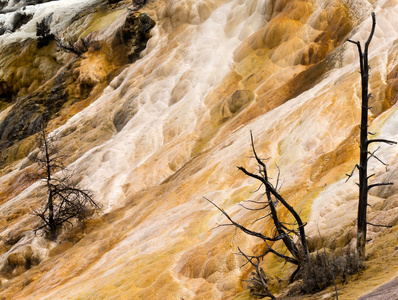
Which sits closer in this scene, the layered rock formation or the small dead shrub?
the small dead shrub

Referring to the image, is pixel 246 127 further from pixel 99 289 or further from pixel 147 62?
pixel 147 62

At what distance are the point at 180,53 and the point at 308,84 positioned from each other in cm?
866

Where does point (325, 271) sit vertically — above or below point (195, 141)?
below

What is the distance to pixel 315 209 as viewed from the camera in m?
8.65

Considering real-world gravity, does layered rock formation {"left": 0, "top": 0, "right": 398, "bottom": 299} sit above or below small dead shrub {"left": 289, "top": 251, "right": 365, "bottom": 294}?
above

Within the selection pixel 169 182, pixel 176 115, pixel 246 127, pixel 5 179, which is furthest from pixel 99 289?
pixel 5 179

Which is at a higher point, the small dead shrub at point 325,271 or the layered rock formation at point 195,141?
the layered rock formation at point 195,141

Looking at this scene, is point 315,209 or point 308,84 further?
point 308,84

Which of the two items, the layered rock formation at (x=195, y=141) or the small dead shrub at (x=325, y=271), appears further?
the layered rock formation at (x=195, y=141)

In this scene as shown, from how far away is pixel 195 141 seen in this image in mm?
16344

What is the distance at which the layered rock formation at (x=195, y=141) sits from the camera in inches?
351

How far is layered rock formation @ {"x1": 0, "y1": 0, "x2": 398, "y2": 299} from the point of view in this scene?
8.91 meters

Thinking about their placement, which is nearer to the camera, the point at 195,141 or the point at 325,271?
the point at 325,271

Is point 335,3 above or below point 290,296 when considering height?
above
